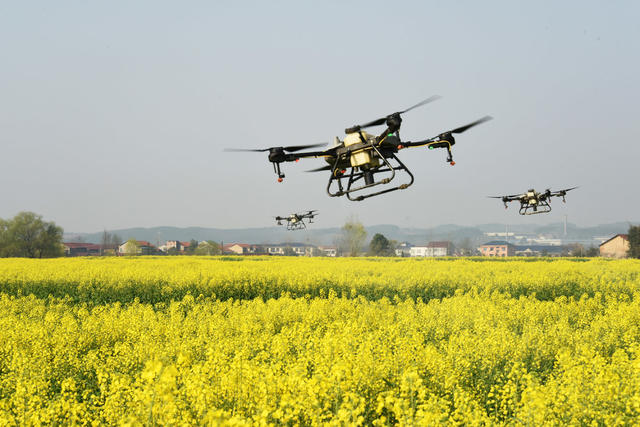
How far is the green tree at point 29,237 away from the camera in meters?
82.2

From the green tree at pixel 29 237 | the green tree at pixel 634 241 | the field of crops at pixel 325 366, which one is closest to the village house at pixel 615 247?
the green tree at pixel 634 241

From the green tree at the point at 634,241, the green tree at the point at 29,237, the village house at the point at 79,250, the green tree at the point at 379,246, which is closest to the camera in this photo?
the green tree at the point at 634,241

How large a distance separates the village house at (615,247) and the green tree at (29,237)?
369 ft

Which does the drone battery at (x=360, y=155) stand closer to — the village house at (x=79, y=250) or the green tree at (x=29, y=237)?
the green tree at (x=29, y=237)

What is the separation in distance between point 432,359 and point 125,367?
5.62m

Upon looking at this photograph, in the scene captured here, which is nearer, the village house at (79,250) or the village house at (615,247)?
the village house at (615,247)

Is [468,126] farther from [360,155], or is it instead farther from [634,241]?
[634,241]

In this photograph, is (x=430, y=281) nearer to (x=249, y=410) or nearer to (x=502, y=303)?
(x=502, y=303)

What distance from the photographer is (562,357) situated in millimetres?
7426

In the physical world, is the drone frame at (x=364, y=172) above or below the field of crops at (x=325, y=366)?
above

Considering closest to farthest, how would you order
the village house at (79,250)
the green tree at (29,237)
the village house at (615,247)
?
1. the green tree at (29,237)
2. the village house at (615,247)
3. the village house at (79,250)

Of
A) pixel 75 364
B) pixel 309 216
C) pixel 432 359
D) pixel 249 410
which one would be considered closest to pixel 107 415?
pixel 249 410

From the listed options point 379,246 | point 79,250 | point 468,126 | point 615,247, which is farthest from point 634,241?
point 79,250

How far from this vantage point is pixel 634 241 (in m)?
75.4
